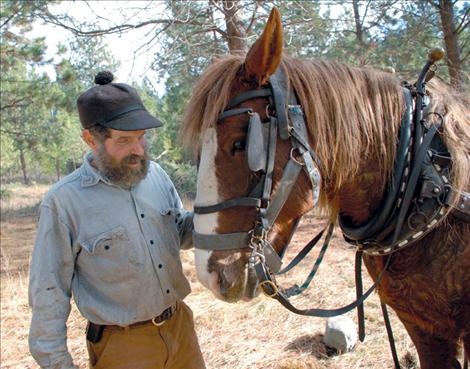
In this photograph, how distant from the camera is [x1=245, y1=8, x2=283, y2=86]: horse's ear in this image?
1.41m

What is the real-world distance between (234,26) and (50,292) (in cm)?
473

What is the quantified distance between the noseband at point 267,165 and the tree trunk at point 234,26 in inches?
160

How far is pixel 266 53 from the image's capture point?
1.46 metres

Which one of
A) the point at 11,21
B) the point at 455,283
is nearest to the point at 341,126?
the point at 455,283

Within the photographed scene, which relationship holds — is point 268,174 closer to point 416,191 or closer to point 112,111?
point 416,191

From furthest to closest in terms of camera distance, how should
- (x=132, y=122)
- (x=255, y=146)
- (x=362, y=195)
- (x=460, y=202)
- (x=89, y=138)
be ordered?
(x=89, y=138) → (x=132, y=122) → (x=362, y=195) → (x=460, y=202) → (x=255, y=146)

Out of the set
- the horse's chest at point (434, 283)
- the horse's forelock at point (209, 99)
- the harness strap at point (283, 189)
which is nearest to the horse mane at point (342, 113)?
the horse's forelock at point (209, 99)

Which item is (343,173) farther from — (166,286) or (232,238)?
(166,286)

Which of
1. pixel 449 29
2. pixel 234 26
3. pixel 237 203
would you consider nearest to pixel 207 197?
pixel 237 203

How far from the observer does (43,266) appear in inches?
70.0

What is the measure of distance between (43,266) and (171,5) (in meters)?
4.57

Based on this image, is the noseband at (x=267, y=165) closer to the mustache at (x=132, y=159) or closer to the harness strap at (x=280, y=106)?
the harness strap at (x=280, y=106)

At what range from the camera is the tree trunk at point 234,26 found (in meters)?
5.40

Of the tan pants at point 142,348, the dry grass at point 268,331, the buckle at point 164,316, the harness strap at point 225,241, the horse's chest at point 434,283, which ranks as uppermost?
the harness strap at point 225,241
